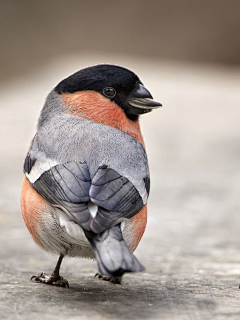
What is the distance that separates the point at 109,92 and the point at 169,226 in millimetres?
2436

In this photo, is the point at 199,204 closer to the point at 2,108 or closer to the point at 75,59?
the point at 2,108

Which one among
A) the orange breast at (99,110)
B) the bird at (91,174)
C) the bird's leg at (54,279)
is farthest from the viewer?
the orange breast at (99,110)

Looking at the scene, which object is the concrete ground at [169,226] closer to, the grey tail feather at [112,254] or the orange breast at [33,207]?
the grey tail feather at [112,254]

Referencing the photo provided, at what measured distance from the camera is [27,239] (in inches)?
232


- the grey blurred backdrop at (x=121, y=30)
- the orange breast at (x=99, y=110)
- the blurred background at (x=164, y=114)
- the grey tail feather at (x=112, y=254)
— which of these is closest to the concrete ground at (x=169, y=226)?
the blurred background at (x=164, y=114)

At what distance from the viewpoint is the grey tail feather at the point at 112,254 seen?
307cm

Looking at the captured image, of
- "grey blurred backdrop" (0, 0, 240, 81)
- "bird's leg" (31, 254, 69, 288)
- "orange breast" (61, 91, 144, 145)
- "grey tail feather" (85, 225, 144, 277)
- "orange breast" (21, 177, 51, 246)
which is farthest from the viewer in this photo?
"grey blurred backdrop" (0, 0, 240, 81)

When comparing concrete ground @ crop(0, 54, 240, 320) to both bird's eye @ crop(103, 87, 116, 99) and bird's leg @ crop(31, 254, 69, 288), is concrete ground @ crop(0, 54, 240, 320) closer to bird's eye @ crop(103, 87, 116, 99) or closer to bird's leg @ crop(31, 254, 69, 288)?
bird's leg @ crop(31, 254, 69, 288)

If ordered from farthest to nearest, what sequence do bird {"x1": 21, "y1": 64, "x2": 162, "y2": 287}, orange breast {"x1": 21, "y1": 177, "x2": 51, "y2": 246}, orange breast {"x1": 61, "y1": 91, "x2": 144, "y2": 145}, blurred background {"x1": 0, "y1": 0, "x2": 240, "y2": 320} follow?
blurred background {"x1": 0, "y1": 0, "x2": 240, "y2": 320} → orange breast {"x1": 61, "y1": 91, "x2": 144, "y2": 145} → orange breast {"x1": 21, "y1": 177, "x2": 51, "y2": 246} → bird {"x1": 21, "y1": 64, "x2": 162, "y2": 287}

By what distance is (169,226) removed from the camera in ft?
21.1

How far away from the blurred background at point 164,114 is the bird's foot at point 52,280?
0.13 metres

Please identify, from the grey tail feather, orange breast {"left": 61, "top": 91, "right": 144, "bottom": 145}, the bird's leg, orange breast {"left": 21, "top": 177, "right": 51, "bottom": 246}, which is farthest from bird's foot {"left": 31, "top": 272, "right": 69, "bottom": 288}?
orange breast {"left": 61, "top": 91, "right": 144, "bottom": 145}

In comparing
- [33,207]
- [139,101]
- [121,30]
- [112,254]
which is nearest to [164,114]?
[139,101]

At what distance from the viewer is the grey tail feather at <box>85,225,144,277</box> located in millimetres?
3070
